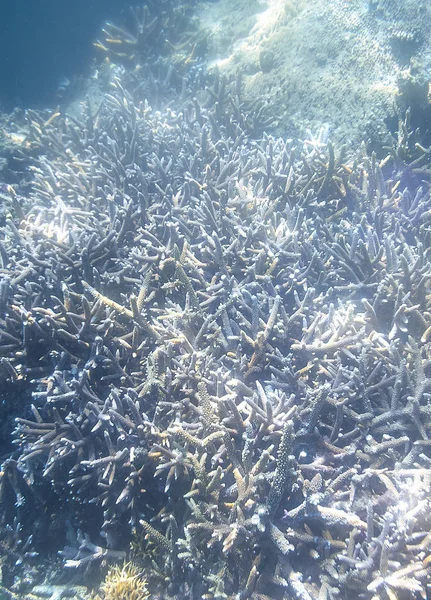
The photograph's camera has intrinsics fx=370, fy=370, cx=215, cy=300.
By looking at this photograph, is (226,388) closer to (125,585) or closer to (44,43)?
(125,585)

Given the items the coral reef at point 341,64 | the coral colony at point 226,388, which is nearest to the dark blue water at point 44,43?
the coral reef at point 341,64

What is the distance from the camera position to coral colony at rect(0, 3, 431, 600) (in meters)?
2.13

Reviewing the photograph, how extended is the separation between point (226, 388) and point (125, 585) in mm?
1338

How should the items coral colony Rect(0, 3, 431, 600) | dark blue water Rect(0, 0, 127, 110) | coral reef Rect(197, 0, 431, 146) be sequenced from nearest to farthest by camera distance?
coral colony Rect(0, 3, 431, 600)
coral reef Rect(197, 0, 431, 146)
dark blue water Rect(0, 0, 127, 110)

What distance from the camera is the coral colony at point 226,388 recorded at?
84.0 inches

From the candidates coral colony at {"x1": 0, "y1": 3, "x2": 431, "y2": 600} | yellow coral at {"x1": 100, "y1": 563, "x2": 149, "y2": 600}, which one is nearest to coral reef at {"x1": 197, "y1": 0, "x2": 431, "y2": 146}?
coral colony at {"x1": 0, "y1": 3, "x2": 431, "y2": 600}

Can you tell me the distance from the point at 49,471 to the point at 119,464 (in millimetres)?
538

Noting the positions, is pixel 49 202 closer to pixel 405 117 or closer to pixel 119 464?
pixel 119 464

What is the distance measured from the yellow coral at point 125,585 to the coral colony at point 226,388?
1 centimetres

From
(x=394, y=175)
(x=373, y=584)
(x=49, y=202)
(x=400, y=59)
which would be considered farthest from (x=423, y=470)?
(x=400, y=59)

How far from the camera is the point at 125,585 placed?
2.28 meters

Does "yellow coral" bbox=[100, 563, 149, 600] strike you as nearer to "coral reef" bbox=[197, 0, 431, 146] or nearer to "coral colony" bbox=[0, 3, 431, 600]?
"coral colony" bbox=[0, 3, 431, 600]

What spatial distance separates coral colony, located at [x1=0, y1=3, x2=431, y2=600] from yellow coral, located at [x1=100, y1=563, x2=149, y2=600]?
15 millimetres

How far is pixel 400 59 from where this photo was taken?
5.05m
